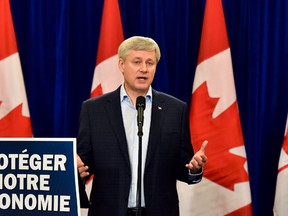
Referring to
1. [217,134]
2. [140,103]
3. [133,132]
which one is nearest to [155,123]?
[133,132]

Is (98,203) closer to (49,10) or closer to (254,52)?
(254,52)

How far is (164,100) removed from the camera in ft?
7.77

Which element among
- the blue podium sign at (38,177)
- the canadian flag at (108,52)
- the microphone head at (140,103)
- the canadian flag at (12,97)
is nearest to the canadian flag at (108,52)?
the canadian flag at (108,52)

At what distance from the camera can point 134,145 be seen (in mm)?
2262

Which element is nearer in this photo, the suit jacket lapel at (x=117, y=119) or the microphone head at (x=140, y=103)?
the microphone head at (x=140, y=103)

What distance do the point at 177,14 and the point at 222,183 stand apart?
1293mm

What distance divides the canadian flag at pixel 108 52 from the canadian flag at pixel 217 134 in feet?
1.93

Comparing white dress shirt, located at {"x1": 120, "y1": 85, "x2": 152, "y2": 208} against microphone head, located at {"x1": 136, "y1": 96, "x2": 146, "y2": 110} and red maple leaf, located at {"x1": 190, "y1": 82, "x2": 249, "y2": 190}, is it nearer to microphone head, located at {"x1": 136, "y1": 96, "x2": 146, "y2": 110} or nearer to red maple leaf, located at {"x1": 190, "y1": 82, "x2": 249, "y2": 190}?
microphone head, located at {"x1": 136, "y1": 96, "x2": 146, "y2": 110}

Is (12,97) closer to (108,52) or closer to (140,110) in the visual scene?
(108,52)

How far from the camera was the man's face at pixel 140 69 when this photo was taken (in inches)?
89.0

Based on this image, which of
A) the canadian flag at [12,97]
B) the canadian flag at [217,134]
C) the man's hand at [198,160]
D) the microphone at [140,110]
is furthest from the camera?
the canadian flag at [12,97]

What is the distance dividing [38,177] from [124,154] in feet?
2.08

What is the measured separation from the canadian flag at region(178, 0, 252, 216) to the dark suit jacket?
106cm

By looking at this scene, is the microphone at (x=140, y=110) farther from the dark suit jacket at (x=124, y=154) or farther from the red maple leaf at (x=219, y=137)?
the red maple leaf at (x=219, y=137)
